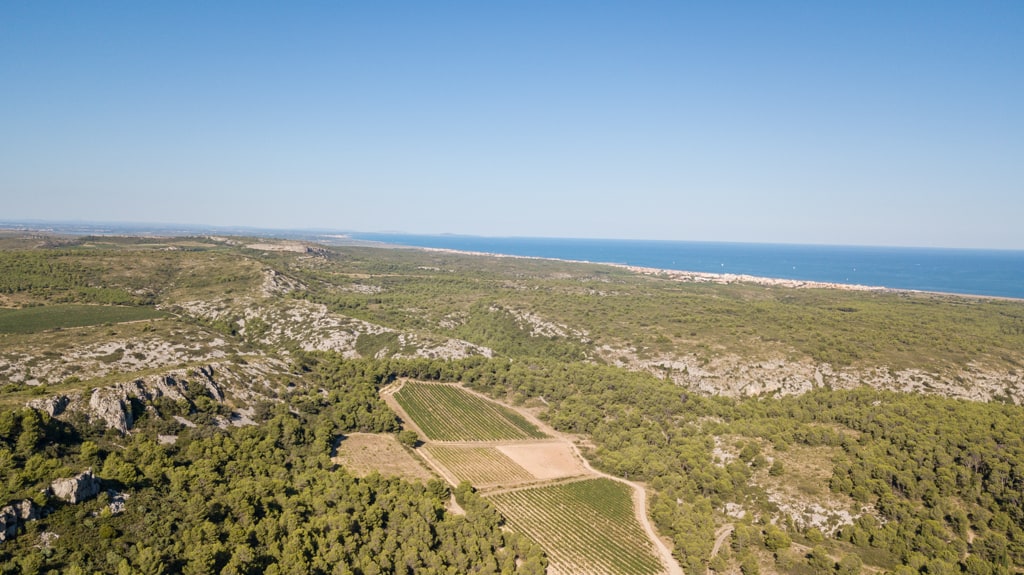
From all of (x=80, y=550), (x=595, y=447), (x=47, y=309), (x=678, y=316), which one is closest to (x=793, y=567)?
(x=595, y=447)

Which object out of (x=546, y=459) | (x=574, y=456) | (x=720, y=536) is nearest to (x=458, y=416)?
(x=546, y=459)

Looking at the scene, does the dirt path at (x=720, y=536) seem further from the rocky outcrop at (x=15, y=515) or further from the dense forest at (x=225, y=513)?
the rocky outcrop at (x=15, y=515)

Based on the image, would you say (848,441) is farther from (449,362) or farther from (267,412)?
(267,412)

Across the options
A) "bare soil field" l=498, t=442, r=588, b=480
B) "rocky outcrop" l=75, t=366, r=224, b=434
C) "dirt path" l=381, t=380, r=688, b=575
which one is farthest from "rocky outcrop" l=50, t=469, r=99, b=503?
"bare soil field" l=498, t=442, r=588, b=480

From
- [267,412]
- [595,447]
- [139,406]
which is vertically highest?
[139,406]

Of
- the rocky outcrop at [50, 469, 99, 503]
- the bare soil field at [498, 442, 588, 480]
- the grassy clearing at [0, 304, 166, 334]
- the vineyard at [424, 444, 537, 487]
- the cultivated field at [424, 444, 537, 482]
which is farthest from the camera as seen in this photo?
the grassy clearing at [0, 304, 166, 334]

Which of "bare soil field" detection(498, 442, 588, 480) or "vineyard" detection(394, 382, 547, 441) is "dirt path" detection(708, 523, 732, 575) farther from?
"vineyard" detection(394, 382, 547, 441)
